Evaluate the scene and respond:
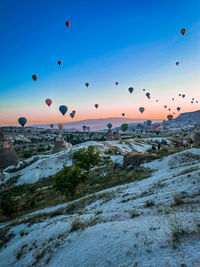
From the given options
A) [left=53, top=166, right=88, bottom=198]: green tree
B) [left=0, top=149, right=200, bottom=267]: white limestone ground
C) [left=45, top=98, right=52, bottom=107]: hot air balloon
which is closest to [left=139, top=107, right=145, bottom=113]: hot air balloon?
[left=45, top=98, right=52, bottom=107]: hot air balloon

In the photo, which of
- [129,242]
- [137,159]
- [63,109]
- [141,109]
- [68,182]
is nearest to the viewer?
[129,242]

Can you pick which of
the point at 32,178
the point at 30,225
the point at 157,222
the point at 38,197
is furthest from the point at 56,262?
the point at 32,178

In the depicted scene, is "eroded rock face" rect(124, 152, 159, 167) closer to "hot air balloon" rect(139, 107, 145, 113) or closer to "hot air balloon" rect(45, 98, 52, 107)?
"hot air balloon" rect(45, 98, 52, 107)

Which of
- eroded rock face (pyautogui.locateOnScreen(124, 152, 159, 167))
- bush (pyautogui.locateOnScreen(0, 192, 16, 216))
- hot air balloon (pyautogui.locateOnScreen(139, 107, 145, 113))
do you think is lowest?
bush (pyautogui.locateOnScreen(0, 192, 16, 216))

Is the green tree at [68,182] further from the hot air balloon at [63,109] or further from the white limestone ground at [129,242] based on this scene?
the hot air balloon at [63,109]

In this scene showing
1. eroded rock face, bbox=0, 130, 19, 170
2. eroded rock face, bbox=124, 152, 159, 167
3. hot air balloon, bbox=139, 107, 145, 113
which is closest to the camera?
eroded rock face, bbox=124, 152, 159, 167

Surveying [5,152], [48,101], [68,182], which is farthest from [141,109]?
[68,182]

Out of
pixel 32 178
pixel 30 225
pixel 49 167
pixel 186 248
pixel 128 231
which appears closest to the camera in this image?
pixel 186 248

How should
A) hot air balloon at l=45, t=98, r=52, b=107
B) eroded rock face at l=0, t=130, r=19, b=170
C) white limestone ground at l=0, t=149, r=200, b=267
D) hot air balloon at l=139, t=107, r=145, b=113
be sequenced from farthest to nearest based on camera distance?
hot air balloon at l=139, t=107, r=145, b=113
hot air balloon at l=45, t=98, r=52, b=107
eroded rock face at l=0, t=130, r=19, b=170
white limestone ground at l=0, t=149, r=200, b=267

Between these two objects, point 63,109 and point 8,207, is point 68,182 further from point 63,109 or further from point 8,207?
point 63,109

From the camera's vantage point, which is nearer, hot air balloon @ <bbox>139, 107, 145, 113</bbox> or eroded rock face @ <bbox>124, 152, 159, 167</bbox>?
eroded rock face @ <bbox>124, 152, 159, 167</bbox>

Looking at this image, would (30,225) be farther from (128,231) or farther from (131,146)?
(131,146)
